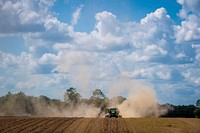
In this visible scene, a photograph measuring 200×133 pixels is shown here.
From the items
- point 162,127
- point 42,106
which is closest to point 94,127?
point 162,127

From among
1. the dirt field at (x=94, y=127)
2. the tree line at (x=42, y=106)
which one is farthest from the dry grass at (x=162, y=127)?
the tree line at (x=42, y=106)

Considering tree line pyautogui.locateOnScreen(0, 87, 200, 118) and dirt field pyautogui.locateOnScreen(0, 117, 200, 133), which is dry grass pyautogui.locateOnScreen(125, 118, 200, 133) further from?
tree line pyautogui.locateOnScreen(0, 87, 200, 118)

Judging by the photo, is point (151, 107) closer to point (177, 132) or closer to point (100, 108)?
point (100, 108)

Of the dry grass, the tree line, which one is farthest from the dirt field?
the tree line

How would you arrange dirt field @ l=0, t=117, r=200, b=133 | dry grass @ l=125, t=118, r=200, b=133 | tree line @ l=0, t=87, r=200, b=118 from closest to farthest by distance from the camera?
1. dirt field @ l=0, t=117, r=200, b=133
2. dry grass @ l=125, t=118, r=200, b=133
3. tree line @ l=0, t=87, r=200, b=118

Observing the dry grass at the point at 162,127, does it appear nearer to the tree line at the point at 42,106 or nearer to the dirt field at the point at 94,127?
the dirt field at the point at 94,127

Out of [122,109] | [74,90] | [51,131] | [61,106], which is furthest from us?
[74,90]

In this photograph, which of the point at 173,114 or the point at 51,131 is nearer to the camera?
the point at 51,131

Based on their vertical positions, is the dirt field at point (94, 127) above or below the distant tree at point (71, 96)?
below

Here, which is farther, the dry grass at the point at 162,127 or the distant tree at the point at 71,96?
the distant tree at the point at 71,96

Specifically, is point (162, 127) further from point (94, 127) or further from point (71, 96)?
point (71, 96)

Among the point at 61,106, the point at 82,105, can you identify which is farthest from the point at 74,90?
the point at 82,105

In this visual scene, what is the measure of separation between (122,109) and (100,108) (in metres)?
10.2

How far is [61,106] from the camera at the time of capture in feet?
378
